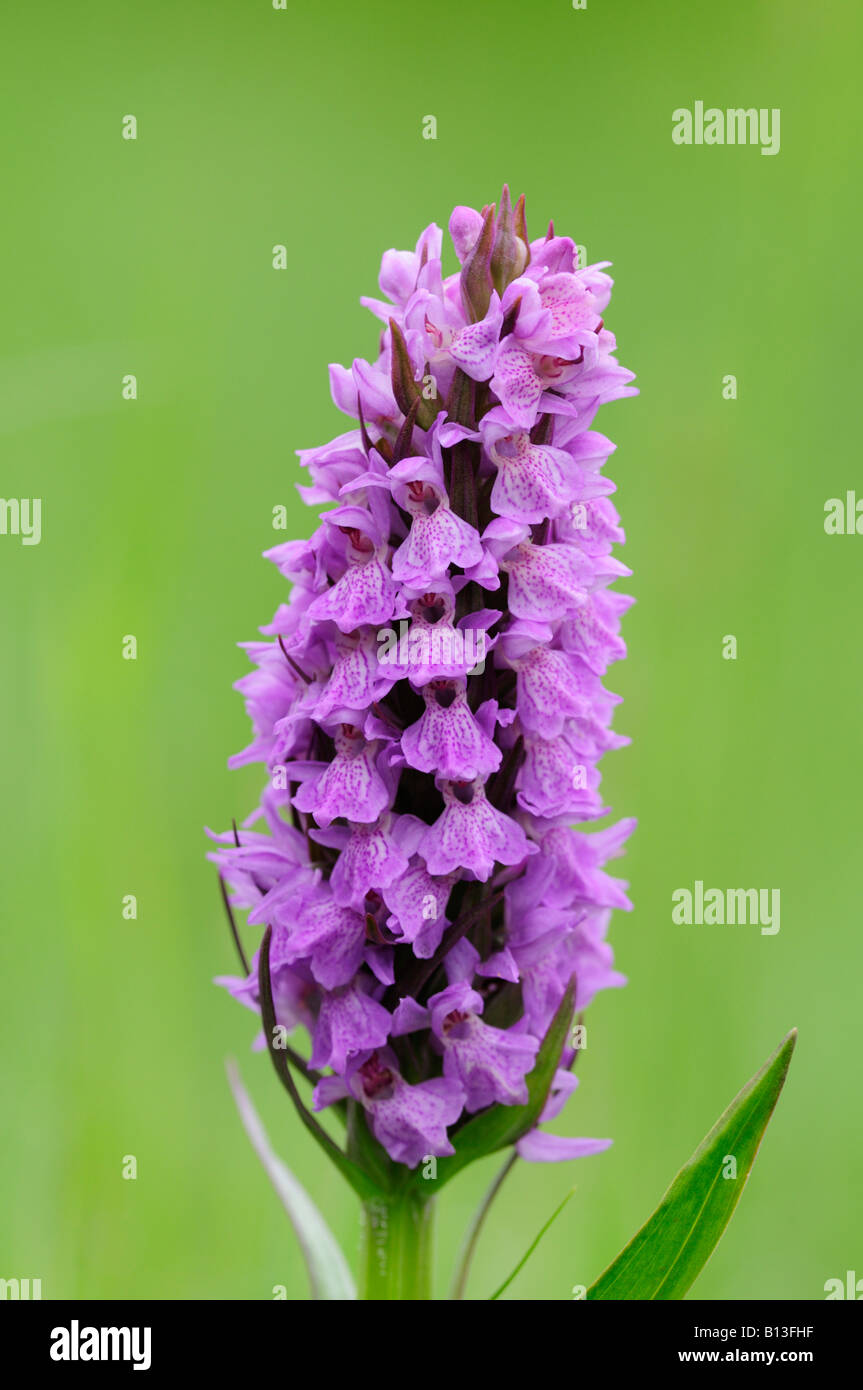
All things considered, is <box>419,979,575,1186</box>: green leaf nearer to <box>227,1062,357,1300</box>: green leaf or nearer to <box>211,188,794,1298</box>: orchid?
<box>211,188,794,1298</box>: orchid

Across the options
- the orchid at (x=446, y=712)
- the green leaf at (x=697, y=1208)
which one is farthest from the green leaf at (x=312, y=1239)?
the green leaf at (x=697, y=1208)

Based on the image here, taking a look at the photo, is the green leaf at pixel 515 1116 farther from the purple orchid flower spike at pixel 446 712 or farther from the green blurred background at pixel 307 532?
the green blurred background at pixel 307 532

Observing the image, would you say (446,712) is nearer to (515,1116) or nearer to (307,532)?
(515,1116)

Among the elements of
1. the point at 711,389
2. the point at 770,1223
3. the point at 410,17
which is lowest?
the point at 770,1223

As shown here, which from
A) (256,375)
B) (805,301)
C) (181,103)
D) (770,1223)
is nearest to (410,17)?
(181,103)

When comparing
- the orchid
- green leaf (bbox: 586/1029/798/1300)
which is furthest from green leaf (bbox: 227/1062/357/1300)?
green leaf (bbox: 586/1029/798/1300)
